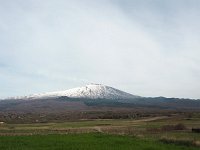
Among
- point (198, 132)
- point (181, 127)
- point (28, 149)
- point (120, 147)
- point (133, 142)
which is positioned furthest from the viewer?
point (181, 127)

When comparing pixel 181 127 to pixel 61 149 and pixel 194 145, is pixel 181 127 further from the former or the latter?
pixel 61 149

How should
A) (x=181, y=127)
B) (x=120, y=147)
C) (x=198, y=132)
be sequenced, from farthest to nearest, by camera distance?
(x=181, y=127)
(x=198, y=132)
(x=120, y=147)

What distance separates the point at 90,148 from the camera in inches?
1127

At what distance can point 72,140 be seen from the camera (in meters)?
33.9

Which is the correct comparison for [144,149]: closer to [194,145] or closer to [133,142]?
[133,142]

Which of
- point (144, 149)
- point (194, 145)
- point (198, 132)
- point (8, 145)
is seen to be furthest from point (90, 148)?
point (198, 132)

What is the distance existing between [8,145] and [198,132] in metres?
28.9

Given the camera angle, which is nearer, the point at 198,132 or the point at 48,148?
the point at 48,148

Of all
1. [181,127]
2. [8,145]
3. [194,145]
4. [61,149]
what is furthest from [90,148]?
[181,127]

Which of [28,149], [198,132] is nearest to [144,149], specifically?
[28,149]

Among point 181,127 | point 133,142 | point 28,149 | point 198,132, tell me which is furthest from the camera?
point 181,127

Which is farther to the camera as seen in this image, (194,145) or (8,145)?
(194,145)

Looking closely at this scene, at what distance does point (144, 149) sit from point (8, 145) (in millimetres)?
10722

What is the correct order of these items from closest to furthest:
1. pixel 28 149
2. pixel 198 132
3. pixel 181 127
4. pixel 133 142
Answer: pixel 28 149 < pixel 133 142 < pixel 198 132 < pixel 181 127
